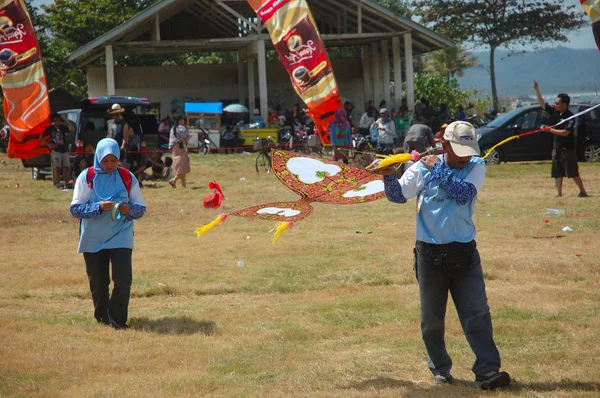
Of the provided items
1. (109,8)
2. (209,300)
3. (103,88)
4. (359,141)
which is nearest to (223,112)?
(103,88)

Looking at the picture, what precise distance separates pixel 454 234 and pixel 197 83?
3331cm

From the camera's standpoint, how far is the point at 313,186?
21.0 feet

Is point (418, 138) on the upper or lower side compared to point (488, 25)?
lower

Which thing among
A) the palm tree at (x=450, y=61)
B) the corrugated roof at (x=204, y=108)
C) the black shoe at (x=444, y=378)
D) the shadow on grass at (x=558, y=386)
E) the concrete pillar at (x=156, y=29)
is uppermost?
the palm tree at (x=450, y=61)

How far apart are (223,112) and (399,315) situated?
26.1 meters

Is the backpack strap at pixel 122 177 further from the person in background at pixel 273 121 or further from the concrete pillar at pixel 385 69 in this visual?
the concrete pillar at pixel 385 69

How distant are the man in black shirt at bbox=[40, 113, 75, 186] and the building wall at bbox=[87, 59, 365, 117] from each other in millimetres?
16688

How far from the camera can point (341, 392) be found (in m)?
5.69

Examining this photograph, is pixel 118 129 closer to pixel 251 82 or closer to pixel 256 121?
pixel 256 121

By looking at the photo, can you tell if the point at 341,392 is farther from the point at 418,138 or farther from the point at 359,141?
the point at 359,141

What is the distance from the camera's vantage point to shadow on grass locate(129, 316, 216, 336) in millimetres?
7520

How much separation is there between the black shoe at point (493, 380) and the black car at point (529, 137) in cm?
1762

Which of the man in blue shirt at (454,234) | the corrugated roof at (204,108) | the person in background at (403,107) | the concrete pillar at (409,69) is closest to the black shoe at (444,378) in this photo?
the man in blue shirt at (454,234)

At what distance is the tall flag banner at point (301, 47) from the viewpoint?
12.9 metres
